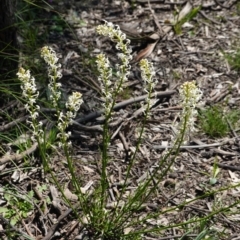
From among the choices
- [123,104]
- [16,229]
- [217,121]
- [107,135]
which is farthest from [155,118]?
[16,229]

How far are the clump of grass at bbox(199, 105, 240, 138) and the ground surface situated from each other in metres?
0.04

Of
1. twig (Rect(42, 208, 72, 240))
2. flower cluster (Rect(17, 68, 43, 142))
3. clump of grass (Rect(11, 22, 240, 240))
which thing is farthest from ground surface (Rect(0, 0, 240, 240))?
flower cluster (Rect(17, 68, 43, 142))

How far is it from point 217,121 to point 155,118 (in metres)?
0.45

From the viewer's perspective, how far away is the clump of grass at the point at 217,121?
11.5 feet

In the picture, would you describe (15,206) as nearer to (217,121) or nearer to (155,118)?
(155,118)

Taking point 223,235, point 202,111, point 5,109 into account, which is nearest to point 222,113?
point 202,111

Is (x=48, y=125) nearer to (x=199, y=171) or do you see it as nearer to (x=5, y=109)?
(x=5, y=109)

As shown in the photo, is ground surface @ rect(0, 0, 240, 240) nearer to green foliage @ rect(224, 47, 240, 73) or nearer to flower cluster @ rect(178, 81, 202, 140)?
green foliage @ rect(224, 47, 240, 73)

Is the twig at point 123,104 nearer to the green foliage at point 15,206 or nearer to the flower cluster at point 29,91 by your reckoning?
the green foliage at point 15,206

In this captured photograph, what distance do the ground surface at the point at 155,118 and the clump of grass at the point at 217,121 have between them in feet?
0.14

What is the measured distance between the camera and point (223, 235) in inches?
112

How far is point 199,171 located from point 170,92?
0.79 meters

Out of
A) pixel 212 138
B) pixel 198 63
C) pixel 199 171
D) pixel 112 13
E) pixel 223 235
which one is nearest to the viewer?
pixel 223 235

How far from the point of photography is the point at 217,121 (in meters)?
3.51
